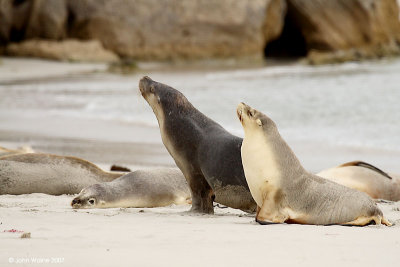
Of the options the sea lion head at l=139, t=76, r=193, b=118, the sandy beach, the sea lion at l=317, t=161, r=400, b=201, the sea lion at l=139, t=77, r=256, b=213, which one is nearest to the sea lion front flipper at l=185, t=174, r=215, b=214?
the sea lion at l=139, t=77, r=256, b=213

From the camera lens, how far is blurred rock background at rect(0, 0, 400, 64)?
29.6 meters

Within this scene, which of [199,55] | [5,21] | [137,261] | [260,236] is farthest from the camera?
[199,55]

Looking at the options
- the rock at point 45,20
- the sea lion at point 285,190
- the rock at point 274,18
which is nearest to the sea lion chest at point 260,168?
the sea lion at point 285,190

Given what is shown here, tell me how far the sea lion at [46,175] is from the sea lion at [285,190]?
6.45 ft

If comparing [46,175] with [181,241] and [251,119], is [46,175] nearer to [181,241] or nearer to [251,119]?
[251,119]

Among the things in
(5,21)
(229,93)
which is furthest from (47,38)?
(229,93)

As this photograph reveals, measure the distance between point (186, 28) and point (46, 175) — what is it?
1028 inches

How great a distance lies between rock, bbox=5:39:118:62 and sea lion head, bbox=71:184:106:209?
2293 cm

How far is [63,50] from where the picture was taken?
29016 mm

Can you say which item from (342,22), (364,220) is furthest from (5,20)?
(364,220)

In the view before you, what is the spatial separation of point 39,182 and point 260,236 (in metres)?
2.85

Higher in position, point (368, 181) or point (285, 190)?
point (285, 190)

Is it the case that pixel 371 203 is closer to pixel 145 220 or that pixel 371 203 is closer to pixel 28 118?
pixel 145 220

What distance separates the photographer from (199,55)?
3309 cm
